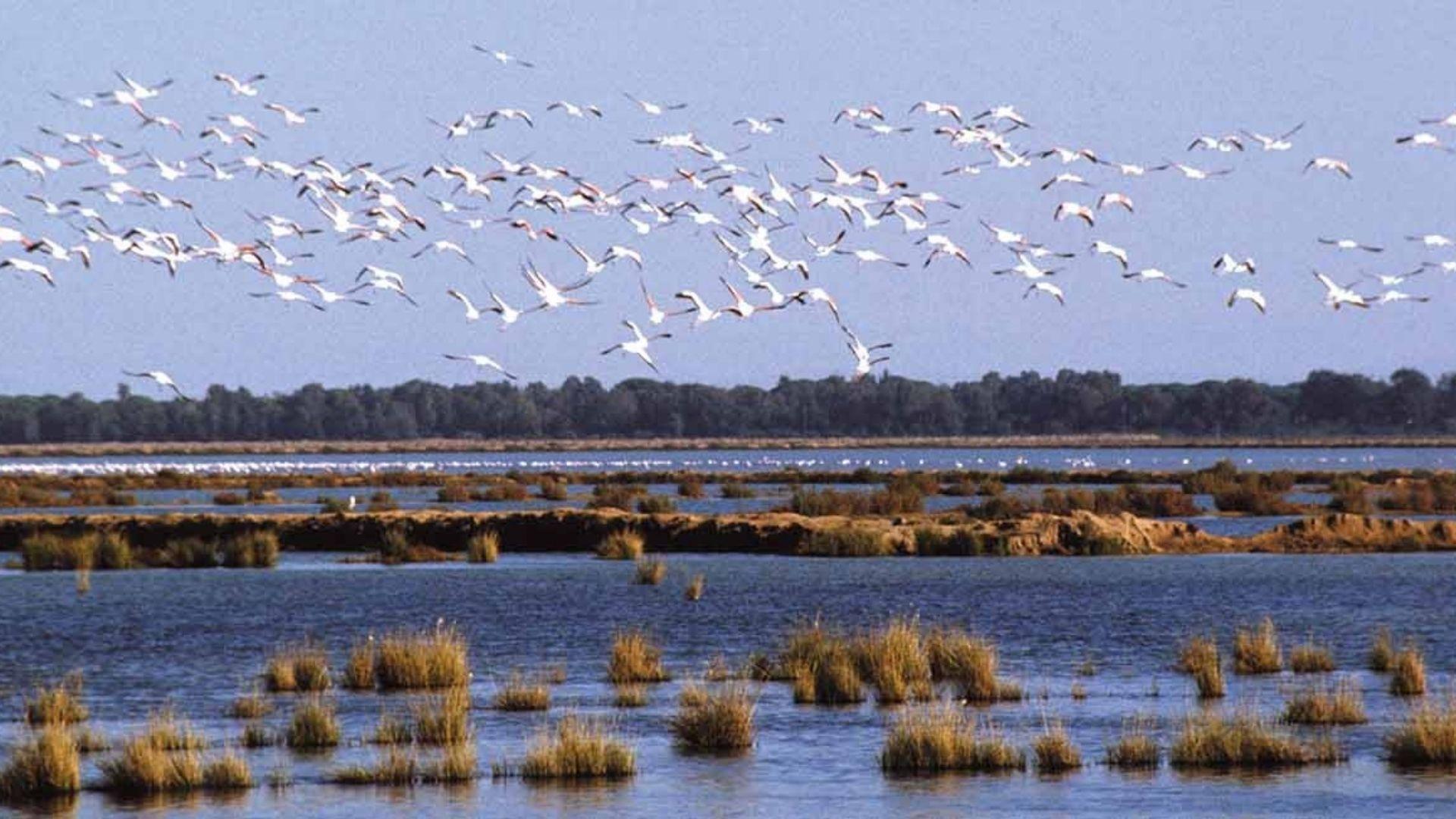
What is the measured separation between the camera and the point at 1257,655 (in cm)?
3369

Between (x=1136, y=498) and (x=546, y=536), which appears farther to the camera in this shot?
(x=1136, y=498)

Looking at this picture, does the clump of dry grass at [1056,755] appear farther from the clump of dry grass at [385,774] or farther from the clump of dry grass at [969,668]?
the clump of dry grass at [385,774]

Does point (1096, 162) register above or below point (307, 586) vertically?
above

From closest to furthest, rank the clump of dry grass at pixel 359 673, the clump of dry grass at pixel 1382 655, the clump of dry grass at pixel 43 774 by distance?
the clump of dry grass at pixel 43 774 → the clump of dry grass at pixel 359 673 → the clump of dry grass at pixel 1382 655

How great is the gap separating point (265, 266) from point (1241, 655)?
16374 millimetres

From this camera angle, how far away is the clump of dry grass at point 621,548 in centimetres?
6097

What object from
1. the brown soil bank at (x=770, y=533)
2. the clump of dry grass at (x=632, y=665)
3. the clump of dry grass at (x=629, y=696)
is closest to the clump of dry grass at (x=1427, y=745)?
the clump of dry grass at (x=629, y=696)

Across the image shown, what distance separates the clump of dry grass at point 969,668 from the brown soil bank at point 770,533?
26.7 meters

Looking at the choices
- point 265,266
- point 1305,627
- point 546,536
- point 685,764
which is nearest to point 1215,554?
point 546,536

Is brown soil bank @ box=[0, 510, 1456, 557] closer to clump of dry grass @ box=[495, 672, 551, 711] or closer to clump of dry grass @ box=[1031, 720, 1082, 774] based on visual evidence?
clump of dry grass @ box=[495, 672, 551, 711]

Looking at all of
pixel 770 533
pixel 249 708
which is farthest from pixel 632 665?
pixel 770 533

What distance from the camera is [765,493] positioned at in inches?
3819

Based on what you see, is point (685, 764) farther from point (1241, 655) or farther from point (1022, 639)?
point (1022, 639)

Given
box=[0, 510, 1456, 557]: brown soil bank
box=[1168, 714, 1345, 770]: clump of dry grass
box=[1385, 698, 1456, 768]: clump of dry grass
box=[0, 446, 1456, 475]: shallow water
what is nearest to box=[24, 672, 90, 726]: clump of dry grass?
box=[1168, 714, 1345, 770]: clump of dry grass
